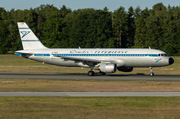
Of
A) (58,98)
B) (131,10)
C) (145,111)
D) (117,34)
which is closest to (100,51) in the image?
(58,98)

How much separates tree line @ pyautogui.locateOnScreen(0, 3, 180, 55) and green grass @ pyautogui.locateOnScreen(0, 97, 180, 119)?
91.0 metres

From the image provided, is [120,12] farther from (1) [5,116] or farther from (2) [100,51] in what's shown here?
(1) [5,116]

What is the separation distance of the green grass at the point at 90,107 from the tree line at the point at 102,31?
91036 millimetres

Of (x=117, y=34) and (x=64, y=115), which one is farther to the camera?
(x=117, y=34)

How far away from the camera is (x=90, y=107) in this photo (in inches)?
622

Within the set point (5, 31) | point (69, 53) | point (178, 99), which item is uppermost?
point (5, 31)

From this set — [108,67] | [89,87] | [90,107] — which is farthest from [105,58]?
[90,107]

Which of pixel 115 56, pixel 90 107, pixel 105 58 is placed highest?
pixel 115 56

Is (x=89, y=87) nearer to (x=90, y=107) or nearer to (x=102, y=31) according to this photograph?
(x=90, y=107)

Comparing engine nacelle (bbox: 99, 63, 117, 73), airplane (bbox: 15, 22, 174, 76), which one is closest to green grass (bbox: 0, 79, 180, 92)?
engine nacelle (bbox: 99, 63, 117, 73)

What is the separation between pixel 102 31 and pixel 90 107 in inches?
3960

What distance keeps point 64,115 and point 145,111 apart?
4.20 metres

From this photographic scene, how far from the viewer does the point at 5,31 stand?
130 metres

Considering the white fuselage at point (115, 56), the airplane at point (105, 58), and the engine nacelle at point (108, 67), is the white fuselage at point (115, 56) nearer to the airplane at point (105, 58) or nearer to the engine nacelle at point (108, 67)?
the airplane at point (105, 58)
